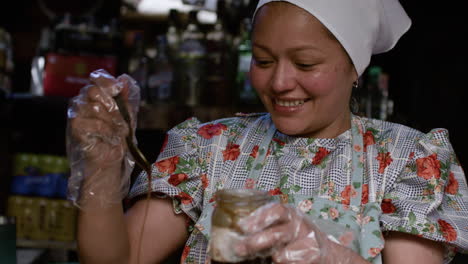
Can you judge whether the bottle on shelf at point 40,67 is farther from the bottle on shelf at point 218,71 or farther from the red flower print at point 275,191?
the red flower print at point 275,191

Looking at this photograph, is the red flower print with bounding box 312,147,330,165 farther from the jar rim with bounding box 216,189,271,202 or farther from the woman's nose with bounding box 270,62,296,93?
the jar rim with bounding box 216,189,271,202

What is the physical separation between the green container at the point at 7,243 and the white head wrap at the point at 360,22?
0.85 metres

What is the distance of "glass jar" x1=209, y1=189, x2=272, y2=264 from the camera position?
0.94 meters

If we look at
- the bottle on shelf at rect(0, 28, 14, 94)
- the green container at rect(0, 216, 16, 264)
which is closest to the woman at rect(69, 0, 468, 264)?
the green container at rect(0, 216, 16, 264)

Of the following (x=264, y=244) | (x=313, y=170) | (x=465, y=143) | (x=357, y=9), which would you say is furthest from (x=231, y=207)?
A: (x=465, y=143)

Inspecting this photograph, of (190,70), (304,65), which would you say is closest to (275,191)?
(304,65)

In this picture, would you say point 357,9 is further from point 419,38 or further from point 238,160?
point 419,38

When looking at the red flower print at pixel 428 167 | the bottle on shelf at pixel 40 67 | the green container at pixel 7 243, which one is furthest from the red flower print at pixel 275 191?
the bottle on shelf at pixel 40 67

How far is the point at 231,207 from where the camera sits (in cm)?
95

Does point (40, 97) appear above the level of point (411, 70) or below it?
below

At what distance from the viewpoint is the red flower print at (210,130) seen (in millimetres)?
1575

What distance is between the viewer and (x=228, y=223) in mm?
939

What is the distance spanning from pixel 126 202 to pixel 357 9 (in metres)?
0.83

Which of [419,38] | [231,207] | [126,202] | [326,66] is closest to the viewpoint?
[231,207]
